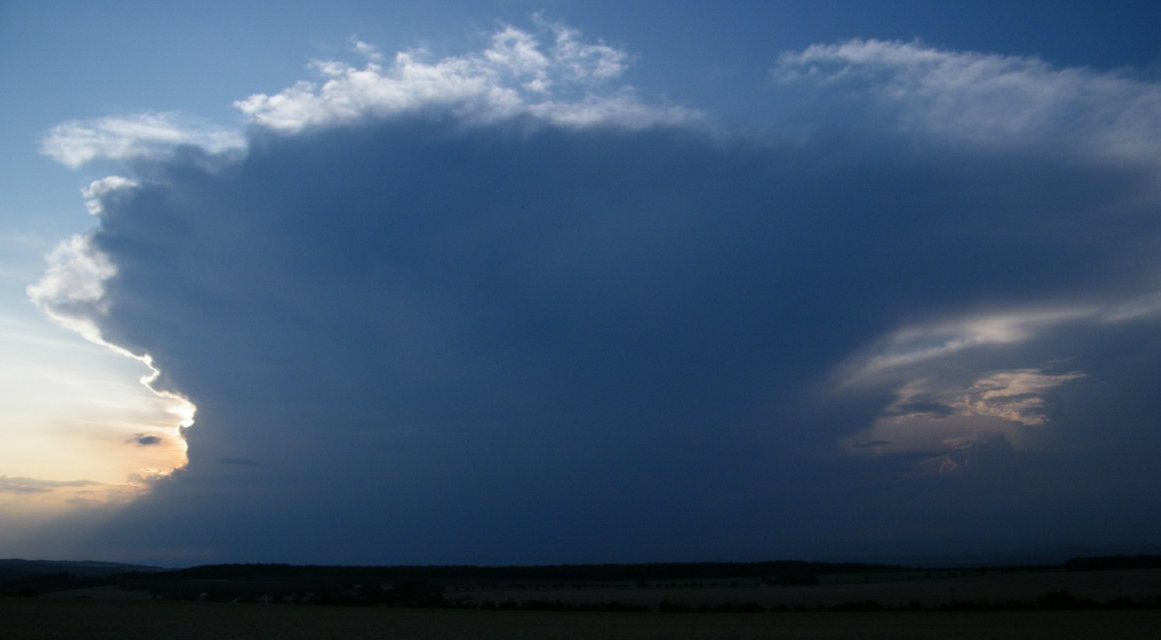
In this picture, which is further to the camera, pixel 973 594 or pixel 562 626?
pixel 973 594

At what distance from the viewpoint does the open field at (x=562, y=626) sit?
31422mm

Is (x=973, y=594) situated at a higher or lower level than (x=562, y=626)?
lower

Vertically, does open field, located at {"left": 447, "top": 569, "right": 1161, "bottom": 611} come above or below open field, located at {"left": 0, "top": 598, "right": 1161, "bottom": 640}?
below

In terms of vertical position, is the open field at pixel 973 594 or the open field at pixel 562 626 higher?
the open field at pixel 562 626

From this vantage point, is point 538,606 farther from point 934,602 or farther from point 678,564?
point 678,564

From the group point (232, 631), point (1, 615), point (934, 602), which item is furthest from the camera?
point (934, 602)

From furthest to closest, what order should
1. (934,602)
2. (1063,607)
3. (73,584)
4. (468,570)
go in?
(468,570) < (73,584) < (934,602) < (1063,607)

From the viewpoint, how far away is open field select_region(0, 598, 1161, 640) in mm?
31422

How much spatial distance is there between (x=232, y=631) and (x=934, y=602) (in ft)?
150

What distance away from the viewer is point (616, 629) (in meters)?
36.5

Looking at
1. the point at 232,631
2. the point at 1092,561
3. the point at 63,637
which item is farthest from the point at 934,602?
the point at 1092,561

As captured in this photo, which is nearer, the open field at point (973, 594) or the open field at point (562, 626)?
the open field at point (562, 626)

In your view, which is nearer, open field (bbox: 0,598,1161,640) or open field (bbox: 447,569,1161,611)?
open field (bbox: 0,598,1161,640)

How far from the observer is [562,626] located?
3822 centimetres
